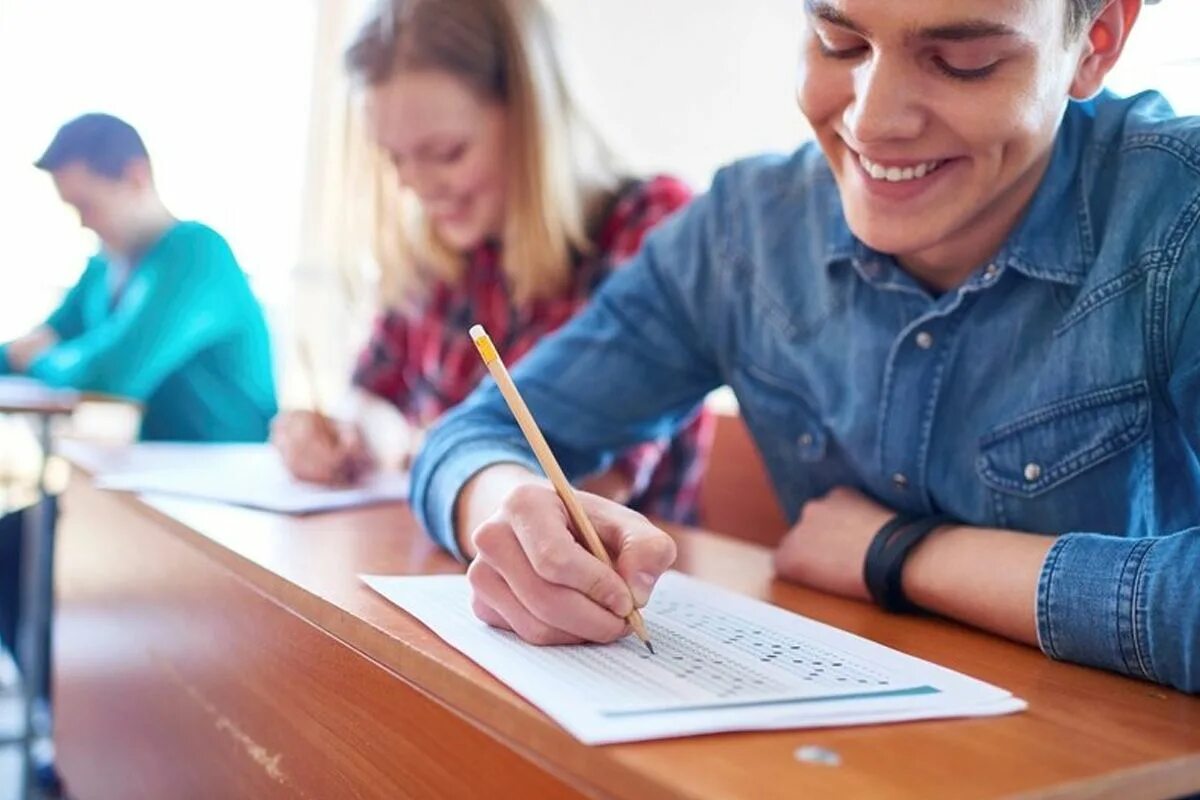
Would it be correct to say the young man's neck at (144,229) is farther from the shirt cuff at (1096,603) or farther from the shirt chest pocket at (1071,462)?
the shirt cuff at (1096,603)

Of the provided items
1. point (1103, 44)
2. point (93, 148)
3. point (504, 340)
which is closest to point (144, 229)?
point (93, 148)

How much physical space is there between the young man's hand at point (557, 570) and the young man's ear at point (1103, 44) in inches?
18.5

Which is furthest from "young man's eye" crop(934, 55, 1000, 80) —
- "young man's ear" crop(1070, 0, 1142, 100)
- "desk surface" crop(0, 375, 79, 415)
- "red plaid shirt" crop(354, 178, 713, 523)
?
"desk surface" crop(0, 375, 79, 415)

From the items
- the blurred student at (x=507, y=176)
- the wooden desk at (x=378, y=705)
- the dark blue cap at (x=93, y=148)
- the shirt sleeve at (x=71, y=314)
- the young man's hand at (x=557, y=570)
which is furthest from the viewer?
the shirt sleeve at (x=71, y=314)

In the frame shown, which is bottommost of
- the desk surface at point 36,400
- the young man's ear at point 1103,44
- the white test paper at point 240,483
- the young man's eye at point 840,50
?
the desk surface at point 36,400

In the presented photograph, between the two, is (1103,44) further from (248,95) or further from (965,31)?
(248,95)

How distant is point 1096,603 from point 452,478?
1.61ft

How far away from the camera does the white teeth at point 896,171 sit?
2.91 feet

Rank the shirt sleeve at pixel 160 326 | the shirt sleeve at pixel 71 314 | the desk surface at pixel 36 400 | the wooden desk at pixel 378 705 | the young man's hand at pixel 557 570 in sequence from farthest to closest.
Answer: the shirt sleeve at pixel 71 314
the shirt sleeve at pixel 160 326
the desk surface at pixel 36 400
the young man's hand at pixel 557 570
the wooden desk at pixel 378 705

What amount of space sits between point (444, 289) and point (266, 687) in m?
0.95

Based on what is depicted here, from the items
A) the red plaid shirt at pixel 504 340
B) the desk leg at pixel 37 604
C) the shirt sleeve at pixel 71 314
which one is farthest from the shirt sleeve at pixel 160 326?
the red plaid shirt at pixel 504 340

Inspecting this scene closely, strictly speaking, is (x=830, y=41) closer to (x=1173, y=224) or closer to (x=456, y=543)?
(x=1173, y=224)

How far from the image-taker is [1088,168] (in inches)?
36.2

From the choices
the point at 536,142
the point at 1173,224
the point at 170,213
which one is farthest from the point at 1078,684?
the point at 170,213
